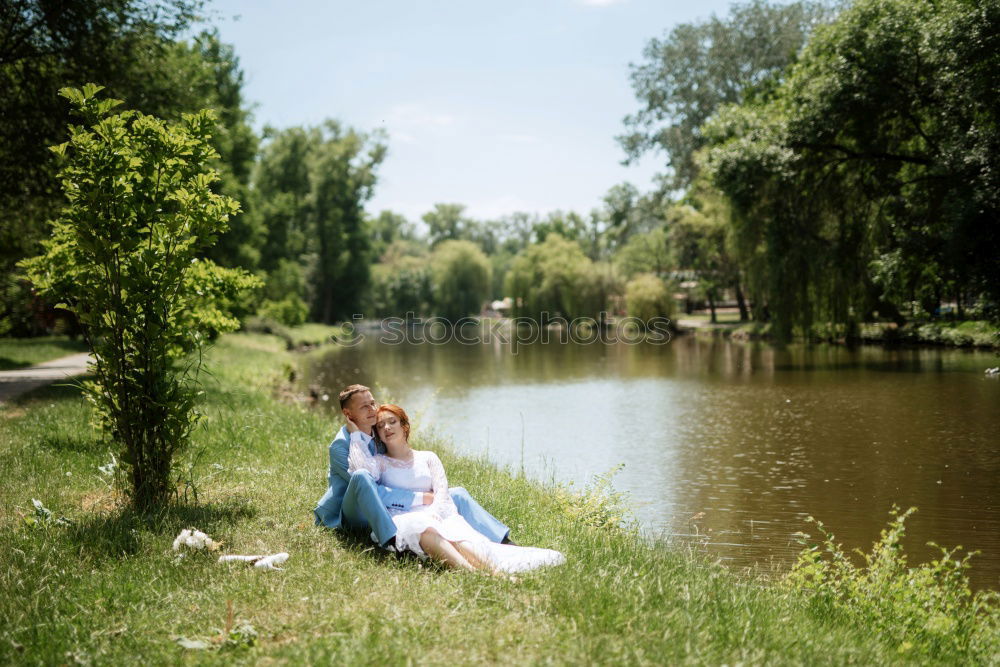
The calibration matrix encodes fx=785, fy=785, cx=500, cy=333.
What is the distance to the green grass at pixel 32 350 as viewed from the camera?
21016 mm

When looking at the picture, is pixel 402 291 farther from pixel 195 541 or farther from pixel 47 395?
pixel 195 541

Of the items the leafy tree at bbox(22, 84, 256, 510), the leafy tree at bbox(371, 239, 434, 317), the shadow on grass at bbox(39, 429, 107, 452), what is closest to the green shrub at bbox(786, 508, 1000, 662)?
the leafy tree at bbox(22, 84, 256, 510)

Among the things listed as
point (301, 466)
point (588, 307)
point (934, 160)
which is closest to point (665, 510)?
point (301, 466)

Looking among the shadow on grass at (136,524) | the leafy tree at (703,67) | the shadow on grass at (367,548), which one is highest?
the leafy tree at (703,67)

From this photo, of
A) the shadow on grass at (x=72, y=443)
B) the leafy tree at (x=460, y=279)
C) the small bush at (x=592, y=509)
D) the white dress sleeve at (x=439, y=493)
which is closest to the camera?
the white dress sleeve at (x=439, y=493)

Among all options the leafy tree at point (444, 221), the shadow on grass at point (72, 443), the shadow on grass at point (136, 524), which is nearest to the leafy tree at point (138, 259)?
the shadow on grass at point (136, 524)

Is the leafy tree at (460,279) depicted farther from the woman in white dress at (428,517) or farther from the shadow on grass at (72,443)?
the woman in white dress at (428,517)

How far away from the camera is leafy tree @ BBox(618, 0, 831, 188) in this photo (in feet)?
123

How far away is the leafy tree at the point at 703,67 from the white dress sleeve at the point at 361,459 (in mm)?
34367

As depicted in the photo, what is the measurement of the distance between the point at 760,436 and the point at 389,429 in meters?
9.49

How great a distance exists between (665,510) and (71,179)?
22.7ft

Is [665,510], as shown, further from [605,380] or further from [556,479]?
[605,380]

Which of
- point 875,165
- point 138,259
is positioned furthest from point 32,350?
point 875,165

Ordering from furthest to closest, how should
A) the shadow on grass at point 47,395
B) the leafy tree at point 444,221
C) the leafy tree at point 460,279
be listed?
the leafy tree at point 444,221
the leafy tree at point 460,279
the shadow on grass at point 47,395
